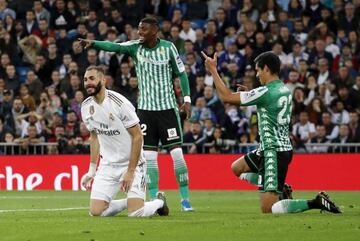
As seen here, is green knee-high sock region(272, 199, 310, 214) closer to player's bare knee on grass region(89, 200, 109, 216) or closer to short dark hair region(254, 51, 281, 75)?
short dark hair region(254, 51, 281, 75)

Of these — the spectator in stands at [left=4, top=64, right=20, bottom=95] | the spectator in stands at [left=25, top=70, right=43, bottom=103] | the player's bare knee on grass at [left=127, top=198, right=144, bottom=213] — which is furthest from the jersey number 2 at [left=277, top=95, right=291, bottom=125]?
the spectator in stands at [left=4, top=64, right=20, bottom=95]

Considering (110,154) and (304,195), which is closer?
(110,154)

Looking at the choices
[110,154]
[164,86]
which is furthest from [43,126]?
[110,154]

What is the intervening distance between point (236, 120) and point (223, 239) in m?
14.7

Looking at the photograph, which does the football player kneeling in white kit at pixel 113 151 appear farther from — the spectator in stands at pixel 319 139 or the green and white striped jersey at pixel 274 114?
the spectator in stands at pixel 319 139

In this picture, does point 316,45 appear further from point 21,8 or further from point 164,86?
point 164,86

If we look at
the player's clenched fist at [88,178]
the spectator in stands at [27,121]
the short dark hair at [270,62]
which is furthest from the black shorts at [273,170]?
the spectator in stands at [27,121]

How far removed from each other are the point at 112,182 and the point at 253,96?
2.08 m

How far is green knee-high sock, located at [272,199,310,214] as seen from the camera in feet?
45.2

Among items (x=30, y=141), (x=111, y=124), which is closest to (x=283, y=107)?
(x=111, y=124)

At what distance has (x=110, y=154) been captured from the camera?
14055 millimetres

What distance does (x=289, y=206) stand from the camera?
13891 millimetres

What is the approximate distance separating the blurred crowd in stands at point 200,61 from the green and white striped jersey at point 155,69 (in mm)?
8137

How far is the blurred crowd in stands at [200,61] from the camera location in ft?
81.4
